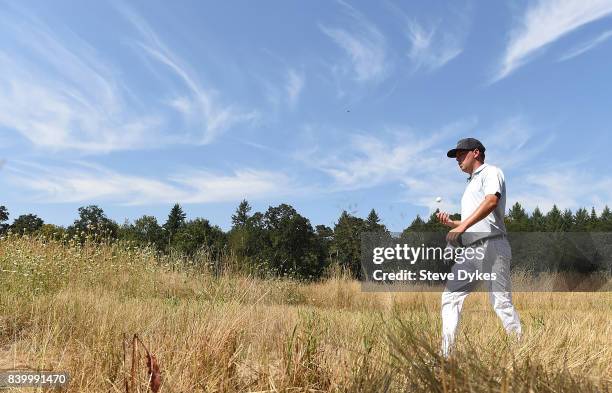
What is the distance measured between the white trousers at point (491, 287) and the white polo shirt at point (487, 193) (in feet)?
0.35

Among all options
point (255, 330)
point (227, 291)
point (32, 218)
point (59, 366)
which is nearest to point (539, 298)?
point (227, 291)

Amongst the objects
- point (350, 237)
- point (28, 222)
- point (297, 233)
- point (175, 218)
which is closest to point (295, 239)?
point (297, 233)

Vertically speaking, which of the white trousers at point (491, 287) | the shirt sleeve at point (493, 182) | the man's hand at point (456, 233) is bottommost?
the white trousers at point (491, 287)

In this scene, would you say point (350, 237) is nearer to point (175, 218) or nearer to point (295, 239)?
point (295, 239)

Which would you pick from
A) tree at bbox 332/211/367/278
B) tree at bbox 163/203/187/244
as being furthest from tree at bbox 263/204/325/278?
tree at bbox 163/203/187/244

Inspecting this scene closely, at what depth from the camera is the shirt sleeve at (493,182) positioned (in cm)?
459

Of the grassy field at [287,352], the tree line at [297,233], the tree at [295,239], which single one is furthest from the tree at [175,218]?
the grassy field at [287,352]

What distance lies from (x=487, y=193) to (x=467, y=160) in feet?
1.92

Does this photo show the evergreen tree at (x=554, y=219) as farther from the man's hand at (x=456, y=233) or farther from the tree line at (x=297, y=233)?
the man's hand at (x=456, y=233)

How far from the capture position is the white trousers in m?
4.39

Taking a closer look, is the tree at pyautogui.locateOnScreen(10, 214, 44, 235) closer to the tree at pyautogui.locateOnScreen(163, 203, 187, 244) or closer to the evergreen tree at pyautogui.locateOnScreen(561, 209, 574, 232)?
the tree at pyautogui.locateOnScreen(163, 203, 187, 244)

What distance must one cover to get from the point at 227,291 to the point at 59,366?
625cm

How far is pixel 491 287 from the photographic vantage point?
4629mm

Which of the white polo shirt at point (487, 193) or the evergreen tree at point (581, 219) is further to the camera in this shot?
the evergreen tree at point (581, 219)
